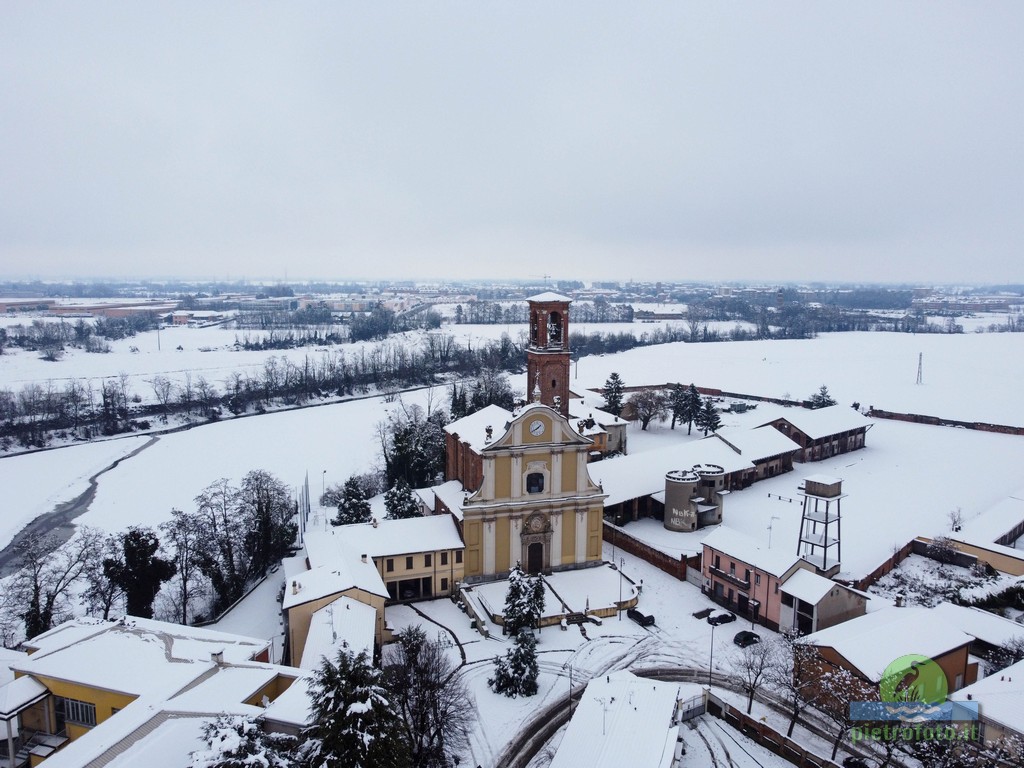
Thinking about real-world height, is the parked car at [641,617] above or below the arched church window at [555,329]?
below

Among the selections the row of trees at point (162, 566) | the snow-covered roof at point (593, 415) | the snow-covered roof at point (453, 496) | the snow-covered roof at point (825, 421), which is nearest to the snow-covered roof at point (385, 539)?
the snow-covered roof at point (453, 496)

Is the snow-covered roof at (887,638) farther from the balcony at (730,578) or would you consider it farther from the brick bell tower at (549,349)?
the brick bell tower at (549,349)

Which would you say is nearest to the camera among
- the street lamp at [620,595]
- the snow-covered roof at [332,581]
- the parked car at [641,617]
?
the snow-covered roof at [332,581]

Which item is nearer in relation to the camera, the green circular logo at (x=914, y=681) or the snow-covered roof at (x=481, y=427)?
the green circular logo at (x=914, y=681)

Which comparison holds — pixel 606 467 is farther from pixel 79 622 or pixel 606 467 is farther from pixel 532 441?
pixel 79 622

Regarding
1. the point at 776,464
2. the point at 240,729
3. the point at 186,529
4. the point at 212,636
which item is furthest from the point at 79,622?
the point at 776,464

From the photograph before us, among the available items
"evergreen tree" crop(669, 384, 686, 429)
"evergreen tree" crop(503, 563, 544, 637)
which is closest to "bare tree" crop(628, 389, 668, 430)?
"evergreen tree" crop(669, 384, 686, 429)
